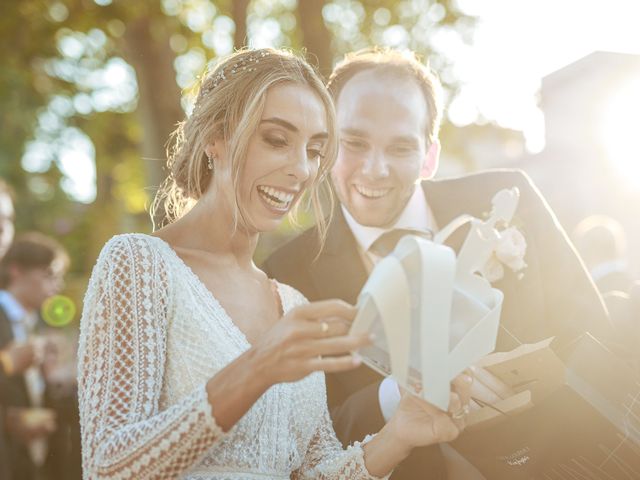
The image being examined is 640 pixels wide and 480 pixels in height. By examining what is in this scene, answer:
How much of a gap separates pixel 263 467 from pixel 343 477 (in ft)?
0.84

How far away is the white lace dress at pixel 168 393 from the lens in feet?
5.86

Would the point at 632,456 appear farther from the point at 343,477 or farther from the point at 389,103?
the point at 389,103

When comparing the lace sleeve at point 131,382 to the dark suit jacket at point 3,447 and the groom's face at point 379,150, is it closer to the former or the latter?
the groom's face at point 379,150

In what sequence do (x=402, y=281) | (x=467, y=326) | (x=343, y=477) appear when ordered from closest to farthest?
(x=402, y=281), (x=467, y=326), (x=343, y=477)

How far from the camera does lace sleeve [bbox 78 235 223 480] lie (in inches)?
Result: 69.7

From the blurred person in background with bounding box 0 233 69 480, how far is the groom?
3085mm

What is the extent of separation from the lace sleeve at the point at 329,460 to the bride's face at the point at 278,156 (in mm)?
701

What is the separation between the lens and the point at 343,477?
2.32 meters

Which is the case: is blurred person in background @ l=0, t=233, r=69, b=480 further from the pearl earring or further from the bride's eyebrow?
the bride's eyebrow

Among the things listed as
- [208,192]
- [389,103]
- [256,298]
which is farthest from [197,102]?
[389,103]

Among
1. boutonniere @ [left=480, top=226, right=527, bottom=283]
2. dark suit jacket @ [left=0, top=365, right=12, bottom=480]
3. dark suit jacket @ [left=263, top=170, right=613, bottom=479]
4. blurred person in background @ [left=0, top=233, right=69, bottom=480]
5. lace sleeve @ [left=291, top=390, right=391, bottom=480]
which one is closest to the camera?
lace sleeve @ [left=291, top=390, right=391, bottom=480]

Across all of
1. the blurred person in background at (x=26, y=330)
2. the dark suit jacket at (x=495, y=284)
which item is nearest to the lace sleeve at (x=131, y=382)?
the dark suit jacket at (x=495, y=284)

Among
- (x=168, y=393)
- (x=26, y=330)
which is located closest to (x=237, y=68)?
(x=168, y=393)

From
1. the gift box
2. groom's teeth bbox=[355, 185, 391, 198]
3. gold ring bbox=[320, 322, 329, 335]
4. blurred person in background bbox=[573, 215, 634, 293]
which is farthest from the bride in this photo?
blurred person in background bbox=[573, 215, 634, 293]
